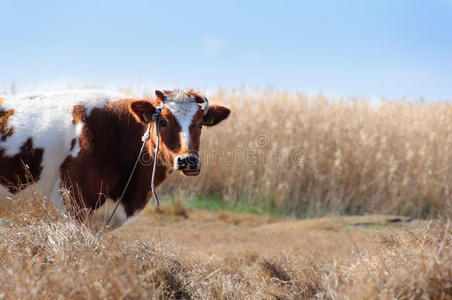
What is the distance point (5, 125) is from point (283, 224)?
536 centimetres

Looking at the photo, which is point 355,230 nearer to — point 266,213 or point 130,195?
point 266,213

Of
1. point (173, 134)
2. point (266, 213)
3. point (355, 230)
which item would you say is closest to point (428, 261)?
point (173, 134)

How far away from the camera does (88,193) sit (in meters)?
4.58

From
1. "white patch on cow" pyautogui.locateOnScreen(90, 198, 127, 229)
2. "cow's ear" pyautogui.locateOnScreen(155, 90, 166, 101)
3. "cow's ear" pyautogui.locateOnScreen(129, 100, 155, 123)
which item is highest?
"cow's ear" pyautogui.locateOnScreen(155, 90, 166, 101)

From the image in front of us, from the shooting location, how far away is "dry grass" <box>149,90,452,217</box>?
1070 centimetres

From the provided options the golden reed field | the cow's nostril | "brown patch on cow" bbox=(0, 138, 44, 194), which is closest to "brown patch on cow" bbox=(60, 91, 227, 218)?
the cow's nostril

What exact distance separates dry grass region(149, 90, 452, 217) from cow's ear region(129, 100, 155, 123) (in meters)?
6.07

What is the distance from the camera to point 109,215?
477cm

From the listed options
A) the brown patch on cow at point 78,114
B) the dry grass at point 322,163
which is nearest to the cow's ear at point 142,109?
the brown patch on cow at point 78,114

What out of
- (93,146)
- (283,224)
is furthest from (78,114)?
(283,224)

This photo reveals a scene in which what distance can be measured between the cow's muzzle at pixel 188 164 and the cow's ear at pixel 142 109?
23.9 inches

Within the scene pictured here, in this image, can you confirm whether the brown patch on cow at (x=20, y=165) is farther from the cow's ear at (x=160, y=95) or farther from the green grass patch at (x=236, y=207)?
the green grass patch at (x=236, y=207)

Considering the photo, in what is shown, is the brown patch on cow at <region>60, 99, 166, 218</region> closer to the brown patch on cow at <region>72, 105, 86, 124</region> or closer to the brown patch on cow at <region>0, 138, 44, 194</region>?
the brown patch on cow at <region>72, 105, 86, 124</region>

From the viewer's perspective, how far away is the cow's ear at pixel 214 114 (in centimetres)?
507
